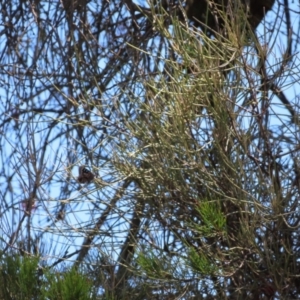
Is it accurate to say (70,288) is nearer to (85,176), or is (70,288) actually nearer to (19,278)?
(19,278)

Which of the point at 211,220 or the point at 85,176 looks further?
the point at 85,176

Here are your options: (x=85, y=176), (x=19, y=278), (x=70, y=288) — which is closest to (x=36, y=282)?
(x=19, y=278)

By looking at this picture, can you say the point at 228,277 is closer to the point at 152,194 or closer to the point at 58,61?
the point at 152,194

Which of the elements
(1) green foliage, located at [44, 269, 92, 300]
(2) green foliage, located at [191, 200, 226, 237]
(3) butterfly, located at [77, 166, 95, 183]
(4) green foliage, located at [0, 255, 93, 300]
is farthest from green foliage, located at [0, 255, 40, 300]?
(2) green foliage, located at [191, 200, 226, 237]

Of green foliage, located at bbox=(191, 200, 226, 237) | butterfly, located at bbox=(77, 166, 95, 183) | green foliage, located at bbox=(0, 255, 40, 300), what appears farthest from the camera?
butterfly, located at bbox=(77, 166, 95, 183)

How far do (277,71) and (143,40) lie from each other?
0.99 metres

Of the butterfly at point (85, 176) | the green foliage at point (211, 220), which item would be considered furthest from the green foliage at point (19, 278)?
the green foliage at point (211, 220)

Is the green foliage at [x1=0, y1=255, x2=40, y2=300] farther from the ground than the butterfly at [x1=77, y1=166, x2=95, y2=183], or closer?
closer

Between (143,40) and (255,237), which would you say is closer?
(255,237)

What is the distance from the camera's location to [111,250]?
363 cm

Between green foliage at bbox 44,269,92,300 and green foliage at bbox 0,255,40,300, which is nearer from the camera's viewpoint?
Answer: green foliage at bbox 44,269,92,300

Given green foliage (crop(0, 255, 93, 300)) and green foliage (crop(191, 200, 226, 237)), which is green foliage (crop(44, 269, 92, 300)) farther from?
green foliage (crop(191, 200, 226, 237))

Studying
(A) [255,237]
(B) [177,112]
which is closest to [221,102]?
(B) [177,112]

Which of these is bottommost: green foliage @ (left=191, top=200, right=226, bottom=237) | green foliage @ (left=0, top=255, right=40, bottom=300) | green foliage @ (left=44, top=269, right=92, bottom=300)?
green foliage @ (left=44, top=269, right=92, bottom=300)
